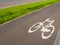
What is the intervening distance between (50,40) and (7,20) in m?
6.87

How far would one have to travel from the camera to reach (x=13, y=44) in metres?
9.15

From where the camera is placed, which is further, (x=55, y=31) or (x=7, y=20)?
(x=7, y=20)

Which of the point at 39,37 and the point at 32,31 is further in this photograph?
the point at 32,31

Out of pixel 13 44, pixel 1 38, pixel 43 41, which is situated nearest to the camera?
pixel 13 44

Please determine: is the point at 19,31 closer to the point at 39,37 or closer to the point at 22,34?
the point at 22,34

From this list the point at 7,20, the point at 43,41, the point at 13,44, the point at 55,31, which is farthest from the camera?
the point at 7,20

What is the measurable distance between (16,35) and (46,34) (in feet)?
Result: 6.37

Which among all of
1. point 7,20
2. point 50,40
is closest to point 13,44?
point 50,40

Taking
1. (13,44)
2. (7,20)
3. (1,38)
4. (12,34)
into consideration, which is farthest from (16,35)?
(7,20)

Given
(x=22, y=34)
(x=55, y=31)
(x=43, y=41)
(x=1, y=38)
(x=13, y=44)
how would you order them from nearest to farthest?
(x=13, y=44), (x=43, y=41), (x=1, y=38), (x=22, y=34), (x=55, y=31)

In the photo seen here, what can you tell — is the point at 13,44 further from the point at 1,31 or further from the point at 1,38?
the point at 1,31

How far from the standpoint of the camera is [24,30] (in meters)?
12.1

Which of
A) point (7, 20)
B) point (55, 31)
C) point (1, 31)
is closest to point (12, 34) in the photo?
point (1, 31)

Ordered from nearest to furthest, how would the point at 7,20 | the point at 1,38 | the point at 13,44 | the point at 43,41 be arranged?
the point at 13,44
the point at 43,41
the point at 1,38
the point at 7,20
